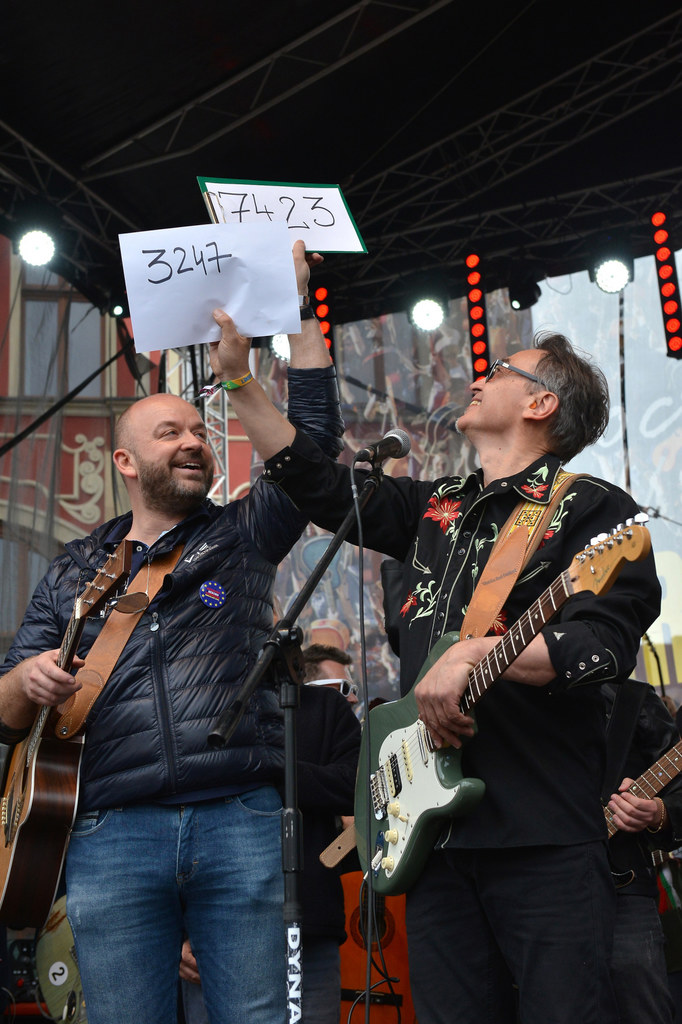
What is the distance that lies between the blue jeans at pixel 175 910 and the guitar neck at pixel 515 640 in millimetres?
638

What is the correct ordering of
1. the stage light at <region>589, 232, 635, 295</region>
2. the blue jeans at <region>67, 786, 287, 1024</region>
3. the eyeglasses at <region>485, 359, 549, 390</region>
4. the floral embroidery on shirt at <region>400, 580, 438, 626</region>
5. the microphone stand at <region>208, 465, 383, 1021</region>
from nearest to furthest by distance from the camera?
the microphone stand at <region>208, 465, 383, 1021</region>
the blue jeans at <region>67, 786, 287, 1024</region>
the floral embroidery on shirt at <region>400, 580, 438, 626</region>
the eyeglasses at <region>485, 359, 549, 390</region>
the stage light at <region>589, 232, 635, 295</region>

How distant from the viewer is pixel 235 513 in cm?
278

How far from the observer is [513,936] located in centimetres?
215

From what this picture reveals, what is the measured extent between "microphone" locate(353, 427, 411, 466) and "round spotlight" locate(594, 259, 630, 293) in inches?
193

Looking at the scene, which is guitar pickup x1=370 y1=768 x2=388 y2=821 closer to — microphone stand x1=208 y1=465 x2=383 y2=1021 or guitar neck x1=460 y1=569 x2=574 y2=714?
guitar neck x1=460 y1=569 x2=574 y2=714

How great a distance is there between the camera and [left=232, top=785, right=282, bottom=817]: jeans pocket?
7.93ft

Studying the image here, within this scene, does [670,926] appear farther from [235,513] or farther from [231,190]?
[231,190]

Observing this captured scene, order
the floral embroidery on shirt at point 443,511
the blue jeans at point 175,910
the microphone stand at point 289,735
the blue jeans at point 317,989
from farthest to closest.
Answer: the blue jeans at point 317,989 < the floral embroidery on shirt at point 443,511 < the blue jeans at point 175,910 < the microphone stand at point 289,735

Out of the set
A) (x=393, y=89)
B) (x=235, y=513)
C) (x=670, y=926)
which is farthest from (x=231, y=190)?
(x=393, y=89)

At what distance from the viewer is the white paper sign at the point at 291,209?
103 inches

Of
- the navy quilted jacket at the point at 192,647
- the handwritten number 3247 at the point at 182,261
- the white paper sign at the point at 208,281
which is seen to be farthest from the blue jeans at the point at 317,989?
the handwritten number 3247 at the point at 182,261

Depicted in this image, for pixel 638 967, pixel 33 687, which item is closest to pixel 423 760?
pixel 33 687

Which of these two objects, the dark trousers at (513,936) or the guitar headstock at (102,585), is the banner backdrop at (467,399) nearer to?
the dark trousers at (513,936)

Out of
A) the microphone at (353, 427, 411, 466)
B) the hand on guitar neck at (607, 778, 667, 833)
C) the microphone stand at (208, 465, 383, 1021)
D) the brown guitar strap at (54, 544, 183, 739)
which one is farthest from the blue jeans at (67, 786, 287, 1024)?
the hand on guitar neck at (607, 778, 667, 833)
